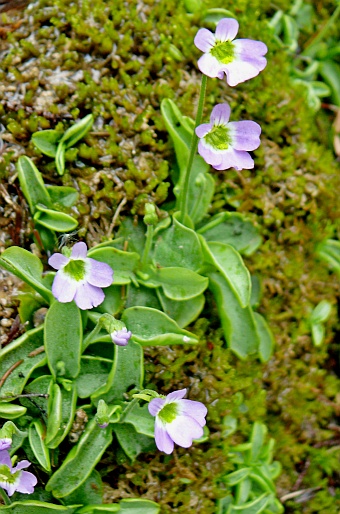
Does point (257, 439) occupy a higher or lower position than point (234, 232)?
lower

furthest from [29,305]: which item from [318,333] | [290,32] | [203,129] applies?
[290,32]

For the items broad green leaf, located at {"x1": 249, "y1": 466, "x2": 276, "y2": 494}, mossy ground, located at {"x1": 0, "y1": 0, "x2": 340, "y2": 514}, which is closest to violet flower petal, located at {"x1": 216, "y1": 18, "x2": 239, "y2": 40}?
mossy ground, located at {"x1": 0, "y1": 0, "x2": 340, "y2": 514}

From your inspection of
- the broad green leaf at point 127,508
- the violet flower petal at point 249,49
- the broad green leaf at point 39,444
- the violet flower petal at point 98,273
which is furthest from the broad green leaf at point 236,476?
the violet flower petal at point 249,49

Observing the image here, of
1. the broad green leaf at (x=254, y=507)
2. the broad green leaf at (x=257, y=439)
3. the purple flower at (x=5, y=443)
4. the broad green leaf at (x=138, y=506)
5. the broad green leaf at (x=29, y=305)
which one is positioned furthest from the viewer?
the broad green leaf at (x=257, y=439)

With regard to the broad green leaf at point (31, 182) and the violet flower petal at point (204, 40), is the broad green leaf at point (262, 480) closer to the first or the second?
the broad green leaf at point (31, 182)

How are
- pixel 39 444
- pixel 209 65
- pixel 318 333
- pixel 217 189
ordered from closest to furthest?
pixel 209 65 < pixel 39 444 < pixel 217 189 < pixel 318 333

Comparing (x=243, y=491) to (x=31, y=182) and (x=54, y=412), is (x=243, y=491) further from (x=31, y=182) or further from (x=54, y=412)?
(x=31, y=182)


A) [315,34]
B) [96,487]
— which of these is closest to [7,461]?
[96,487]

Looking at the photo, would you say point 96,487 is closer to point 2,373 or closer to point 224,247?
point 2,373
